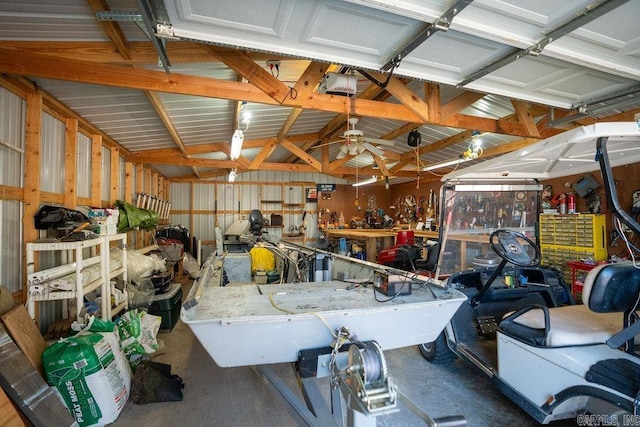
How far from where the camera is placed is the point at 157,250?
6910mm

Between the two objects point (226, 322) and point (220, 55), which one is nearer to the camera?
point (226, 322)

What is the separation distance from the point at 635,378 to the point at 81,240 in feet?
14.3

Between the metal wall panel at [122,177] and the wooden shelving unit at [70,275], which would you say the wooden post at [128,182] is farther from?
the wooden shelving unit at [70,275]

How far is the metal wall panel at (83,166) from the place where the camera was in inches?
161

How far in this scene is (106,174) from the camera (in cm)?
507

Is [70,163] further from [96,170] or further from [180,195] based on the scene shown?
[180,195]

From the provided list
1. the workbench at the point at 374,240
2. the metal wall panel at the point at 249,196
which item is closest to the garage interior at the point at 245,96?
the workbench at the point at 374,240

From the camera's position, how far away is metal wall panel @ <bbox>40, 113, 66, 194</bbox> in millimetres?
3278

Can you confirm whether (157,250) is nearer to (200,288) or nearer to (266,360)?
(200,288)

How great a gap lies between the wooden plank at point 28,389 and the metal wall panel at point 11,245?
745mm

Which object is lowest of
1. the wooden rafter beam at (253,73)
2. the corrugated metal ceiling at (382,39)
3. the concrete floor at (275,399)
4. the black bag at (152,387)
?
the concrete floor at (275,399)

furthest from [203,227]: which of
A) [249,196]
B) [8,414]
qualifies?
[8,414]

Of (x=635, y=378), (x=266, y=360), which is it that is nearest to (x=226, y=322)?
(x=266, y=360)

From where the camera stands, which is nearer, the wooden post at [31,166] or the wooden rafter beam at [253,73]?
the wooden post at [31,166]
